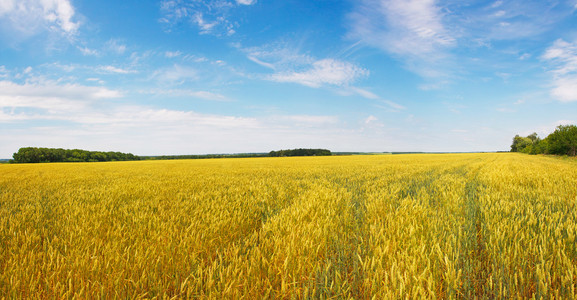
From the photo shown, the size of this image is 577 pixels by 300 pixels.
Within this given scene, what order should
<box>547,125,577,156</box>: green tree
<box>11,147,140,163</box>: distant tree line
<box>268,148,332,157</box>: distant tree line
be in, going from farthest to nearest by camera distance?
<box>268,148,332,157</box>: distant tree line < <box>11,147,140,163</box>: distant tree line < <box>547,125,577,156</box>: green tree

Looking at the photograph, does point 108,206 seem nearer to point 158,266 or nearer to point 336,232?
point 158,266

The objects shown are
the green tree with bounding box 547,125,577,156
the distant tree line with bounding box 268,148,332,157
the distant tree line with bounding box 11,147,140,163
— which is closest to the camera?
the green tree with bounding box 547,125,577,156

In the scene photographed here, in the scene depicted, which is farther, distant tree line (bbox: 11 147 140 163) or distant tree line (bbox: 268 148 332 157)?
distant tree line (bbox: 268 148 332 157)

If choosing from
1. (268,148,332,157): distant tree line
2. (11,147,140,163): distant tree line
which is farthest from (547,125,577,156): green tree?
(11,147,140,163): distant tree line

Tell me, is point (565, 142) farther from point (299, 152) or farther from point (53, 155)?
point (53, 155)

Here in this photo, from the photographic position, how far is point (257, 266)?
2.05 meters

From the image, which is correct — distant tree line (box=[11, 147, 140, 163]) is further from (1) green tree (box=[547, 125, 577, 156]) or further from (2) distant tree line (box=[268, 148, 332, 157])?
(1) green tree (box=[547, 125, 577, 156])

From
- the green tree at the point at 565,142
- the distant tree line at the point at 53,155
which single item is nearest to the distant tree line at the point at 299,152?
the distant tree line at the point at 53,155

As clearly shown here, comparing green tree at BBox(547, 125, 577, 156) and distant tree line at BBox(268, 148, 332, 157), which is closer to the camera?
green tree at BBox(547, 125, 577, 156)

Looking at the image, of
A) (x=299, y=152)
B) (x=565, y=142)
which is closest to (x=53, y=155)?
(x=299, y=152)

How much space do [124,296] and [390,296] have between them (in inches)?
72.2

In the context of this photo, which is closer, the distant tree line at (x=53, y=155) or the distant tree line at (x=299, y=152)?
the distant tree line at (x=53, y=155)

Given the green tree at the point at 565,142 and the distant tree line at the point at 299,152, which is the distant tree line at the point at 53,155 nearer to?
the distant tree line at the point at 299,152

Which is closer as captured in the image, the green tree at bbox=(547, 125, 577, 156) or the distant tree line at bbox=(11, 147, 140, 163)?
the green tree at bbox=(547, 125, 577, 156)
